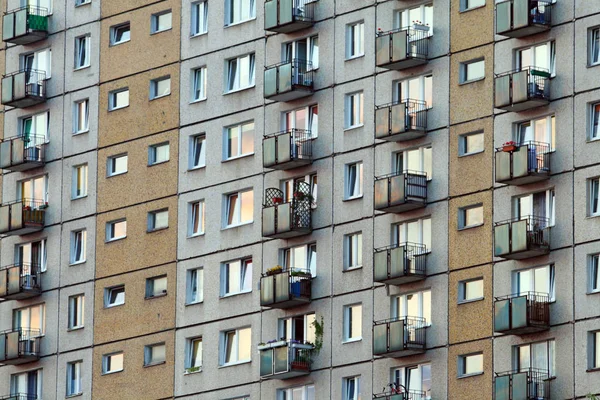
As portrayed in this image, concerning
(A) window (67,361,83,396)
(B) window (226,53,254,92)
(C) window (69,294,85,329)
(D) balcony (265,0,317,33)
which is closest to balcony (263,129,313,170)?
(D) balcony (265,0,317,33)

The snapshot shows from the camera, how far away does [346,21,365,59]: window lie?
97.4 metres

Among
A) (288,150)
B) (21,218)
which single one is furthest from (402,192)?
(21,218)

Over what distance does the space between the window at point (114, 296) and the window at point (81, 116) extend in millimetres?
6681

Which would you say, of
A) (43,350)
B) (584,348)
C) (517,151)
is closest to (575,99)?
(517,151)

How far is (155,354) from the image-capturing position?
338 feet

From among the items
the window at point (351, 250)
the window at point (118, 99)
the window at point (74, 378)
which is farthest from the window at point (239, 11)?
the window at point (74, 378)

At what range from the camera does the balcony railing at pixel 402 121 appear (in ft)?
308

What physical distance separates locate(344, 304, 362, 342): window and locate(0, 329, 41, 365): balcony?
15.7 meters

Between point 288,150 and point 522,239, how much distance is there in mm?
11525

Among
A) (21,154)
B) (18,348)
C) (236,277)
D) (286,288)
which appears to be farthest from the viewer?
(21,154)

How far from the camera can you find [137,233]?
104375mm

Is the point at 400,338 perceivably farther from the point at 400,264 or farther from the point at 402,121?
the point at 402,121

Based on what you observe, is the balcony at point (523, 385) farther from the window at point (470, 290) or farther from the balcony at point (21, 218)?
the balcony at point (21, 218)

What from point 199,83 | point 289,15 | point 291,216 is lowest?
point 291,216
